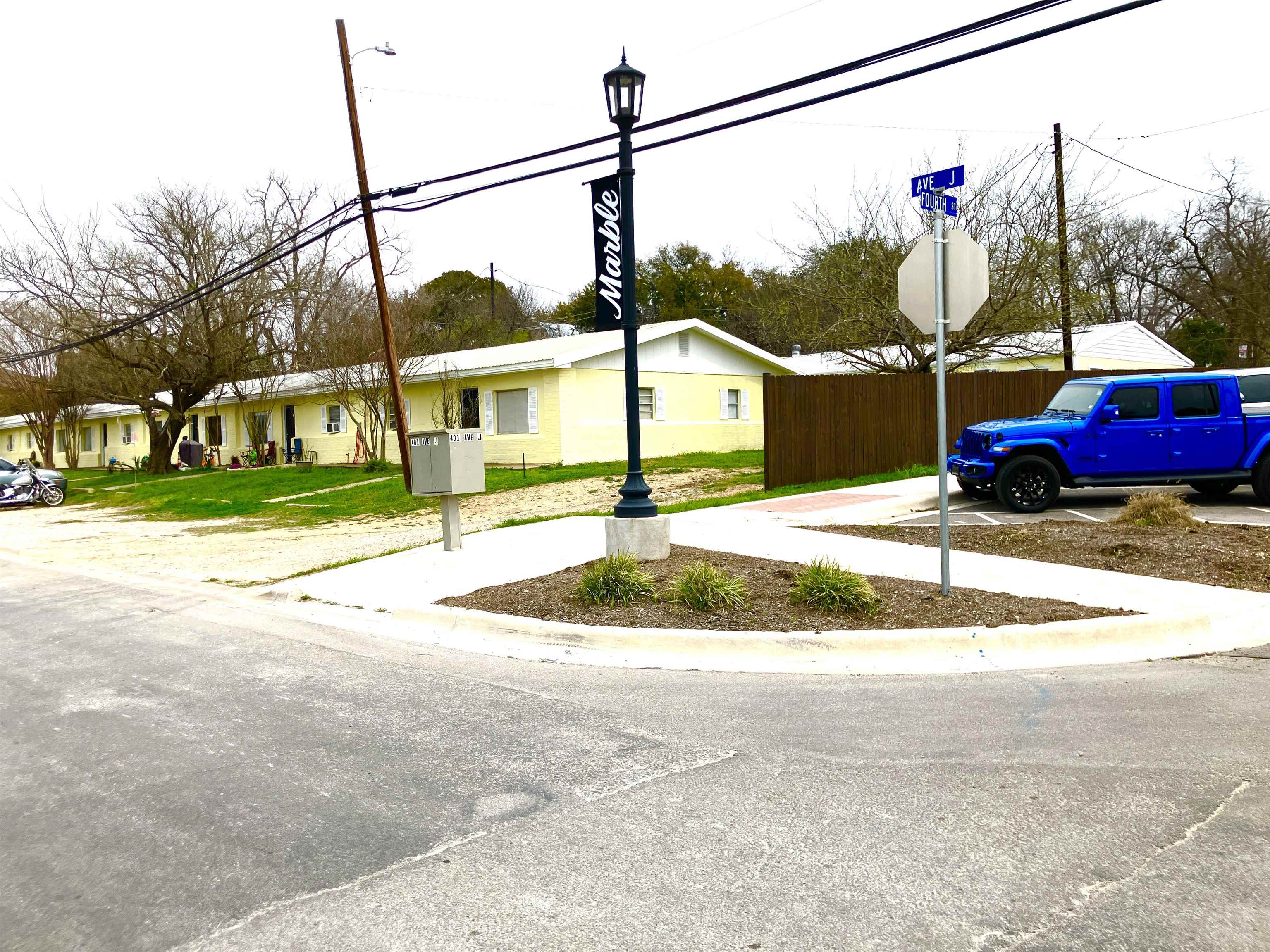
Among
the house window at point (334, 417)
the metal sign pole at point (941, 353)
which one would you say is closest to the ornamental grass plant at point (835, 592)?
the metal sign pole at point (941, 353)

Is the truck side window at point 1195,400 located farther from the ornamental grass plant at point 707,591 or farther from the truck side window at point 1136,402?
the ornamental grass plant at point 707,591

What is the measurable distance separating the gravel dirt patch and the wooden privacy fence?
1685 mm

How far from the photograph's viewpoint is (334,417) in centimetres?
3712

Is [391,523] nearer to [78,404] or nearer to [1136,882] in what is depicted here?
[1136,882]

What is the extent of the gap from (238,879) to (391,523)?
50.2ft

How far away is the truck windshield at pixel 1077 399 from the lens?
555 inches

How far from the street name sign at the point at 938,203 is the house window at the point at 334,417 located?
31363 millimetres

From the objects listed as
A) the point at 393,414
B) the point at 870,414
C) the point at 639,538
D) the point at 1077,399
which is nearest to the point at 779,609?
the point at 639,538

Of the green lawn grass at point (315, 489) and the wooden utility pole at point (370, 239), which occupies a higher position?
the wooden utility pole at point (370, 239)

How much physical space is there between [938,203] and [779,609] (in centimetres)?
347

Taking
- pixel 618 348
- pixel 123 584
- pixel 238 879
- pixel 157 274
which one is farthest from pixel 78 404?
pixel 238 879

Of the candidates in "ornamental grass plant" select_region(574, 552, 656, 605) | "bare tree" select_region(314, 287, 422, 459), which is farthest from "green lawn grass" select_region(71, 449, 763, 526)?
"ornamental grass plant" select_region(574, 552, 656, 605)

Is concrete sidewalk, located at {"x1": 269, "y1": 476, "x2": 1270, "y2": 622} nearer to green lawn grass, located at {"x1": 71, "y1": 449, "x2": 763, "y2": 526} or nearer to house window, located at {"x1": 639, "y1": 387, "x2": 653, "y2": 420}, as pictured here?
green lawn grass, located at {"x1": 71, "y1": 449, "x2": 763, "y2": 526}

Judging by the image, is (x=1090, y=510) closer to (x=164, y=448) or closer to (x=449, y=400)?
(x=449, y=400)
